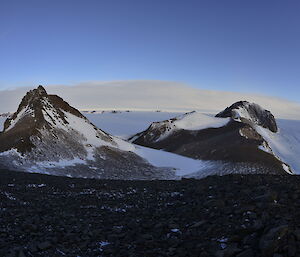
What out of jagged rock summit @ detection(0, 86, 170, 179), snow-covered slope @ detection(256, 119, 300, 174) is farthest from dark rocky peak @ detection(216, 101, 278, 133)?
jagged rock summit @ detection(0, 86, 170, 179)

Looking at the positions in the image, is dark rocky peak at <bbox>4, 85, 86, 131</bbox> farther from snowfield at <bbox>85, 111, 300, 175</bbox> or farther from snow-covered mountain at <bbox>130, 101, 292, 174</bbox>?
snow-covered mountain at <bbox>130, 101, 292, 174</bbox>

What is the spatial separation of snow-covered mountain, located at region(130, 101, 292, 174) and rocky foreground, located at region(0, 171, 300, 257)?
3525 centimetres

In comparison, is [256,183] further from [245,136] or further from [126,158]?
[245,136]

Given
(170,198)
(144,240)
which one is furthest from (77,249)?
(170,198)

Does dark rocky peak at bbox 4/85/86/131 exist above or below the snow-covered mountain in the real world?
above

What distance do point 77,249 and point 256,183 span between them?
9901 mm

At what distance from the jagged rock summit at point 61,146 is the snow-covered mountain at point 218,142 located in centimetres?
1159

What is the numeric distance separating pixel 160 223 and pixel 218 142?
53.9 metres

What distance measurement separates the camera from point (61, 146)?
46.5 m

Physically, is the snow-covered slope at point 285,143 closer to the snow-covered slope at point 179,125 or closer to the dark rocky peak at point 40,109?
the snow-covered slope at point 179,125

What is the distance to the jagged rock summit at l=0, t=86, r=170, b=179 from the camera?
133ft

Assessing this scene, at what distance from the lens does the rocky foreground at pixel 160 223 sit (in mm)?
9398

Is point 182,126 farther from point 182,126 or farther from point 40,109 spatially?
point 40,109

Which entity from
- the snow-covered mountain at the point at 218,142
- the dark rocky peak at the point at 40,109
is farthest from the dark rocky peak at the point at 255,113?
the dark rocky peak at the point at 40,109
